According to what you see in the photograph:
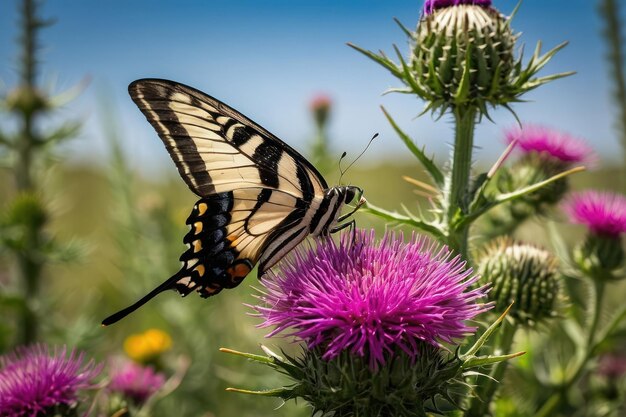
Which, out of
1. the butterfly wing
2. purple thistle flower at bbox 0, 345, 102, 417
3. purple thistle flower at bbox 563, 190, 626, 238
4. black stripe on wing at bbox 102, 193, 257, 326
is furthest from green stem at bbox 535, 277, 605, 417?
purple thistle flower at bbox 0, 345, 102, 417

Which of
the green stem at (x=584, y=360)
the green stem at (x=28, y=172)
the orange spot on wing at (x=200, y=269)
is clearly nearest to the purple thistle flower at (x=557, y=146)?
the green stem at (x=584, y=360)

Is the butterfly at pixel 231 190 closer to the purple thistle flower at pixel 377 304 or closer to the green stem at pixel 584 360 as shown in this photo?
the purple thistle flower at pixel 377 304

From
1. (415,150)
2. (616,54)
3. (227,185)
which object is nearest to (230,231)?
(227,185)

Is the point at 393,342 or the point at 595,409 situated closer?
the point at 393,342

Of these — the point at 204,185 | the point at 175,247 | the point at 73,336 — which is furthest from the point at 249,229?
the point at 175,247

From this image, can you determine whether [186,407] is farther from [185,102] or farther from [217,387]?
[185,102]

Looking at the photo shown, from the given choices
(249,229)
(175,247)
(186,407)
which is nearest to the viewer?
(249,229)
